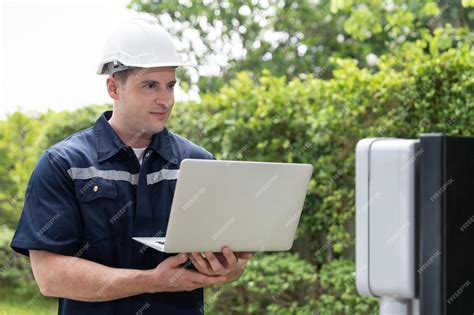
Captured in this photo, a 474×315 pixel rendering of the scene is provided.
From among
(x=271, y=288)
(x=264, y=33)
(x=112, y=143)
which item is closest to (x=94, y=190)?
(x=112, y=143)

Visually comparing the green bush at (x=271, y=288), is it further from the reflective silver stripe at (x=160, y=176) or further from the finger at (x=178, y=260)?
the finger at (x=178, y=260)

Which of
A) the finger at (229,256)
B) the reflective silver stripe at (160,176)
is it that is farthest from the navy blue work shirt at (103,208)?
the finger at (229,256)

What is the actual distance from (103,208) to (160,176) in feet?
0.86

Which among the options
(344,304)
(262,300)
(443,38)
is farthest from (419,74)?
(262,300)

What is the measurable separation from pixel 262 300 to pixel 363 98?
2.03 m

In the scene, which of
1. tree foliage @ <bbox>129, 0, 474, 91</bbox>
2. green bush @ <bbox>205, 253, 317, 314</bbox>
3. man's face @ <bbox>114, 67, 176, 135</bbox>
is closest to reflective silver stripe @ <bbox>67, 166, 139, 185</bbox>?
man's face @ <bbox>114, 67, 176, 135</bbox>

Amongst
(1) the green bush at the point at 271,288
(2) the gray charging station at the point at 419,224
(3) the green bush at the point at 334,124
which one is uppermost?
(2) the gray charging station at the point at 419,224

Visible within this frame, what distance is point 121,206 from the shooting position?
267 centimetres

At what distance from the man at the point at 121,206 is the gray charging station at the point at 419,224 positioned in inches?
56.4

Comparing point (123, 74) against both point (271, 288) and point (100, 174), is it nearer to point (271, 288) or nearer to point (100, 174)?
point (100, 174)

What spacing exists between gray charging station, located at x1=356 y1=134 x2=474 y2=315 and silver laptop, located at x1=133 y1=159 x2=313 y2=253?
3.99 ft

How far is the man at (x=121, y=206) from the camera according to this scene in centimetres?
249

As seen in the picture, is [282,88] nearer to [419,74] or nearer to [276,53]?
[419,74]

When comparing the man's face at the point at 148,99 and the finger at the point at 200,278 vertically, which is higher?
the man's face at the point at 148,99
